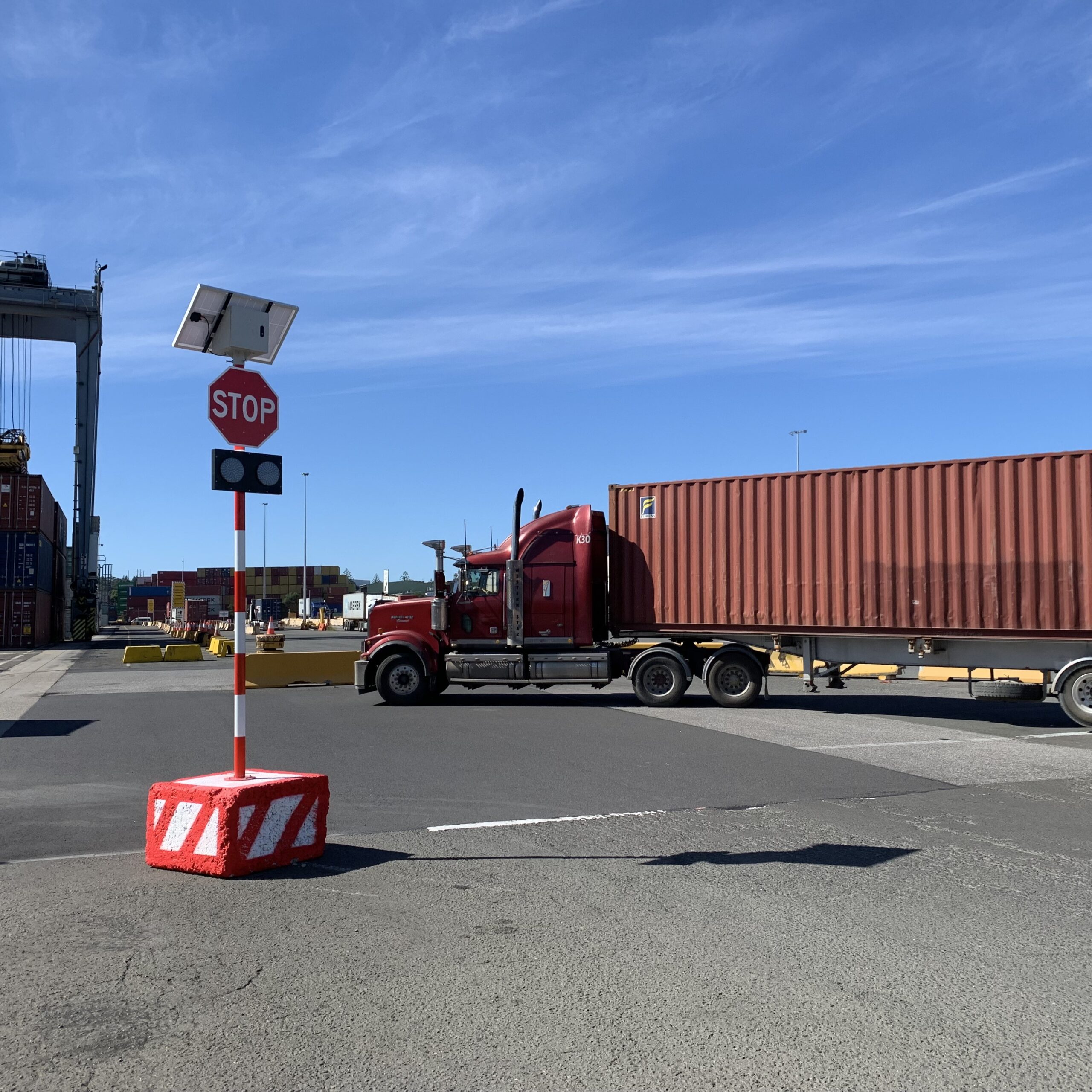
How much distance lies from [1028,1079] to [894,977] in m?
0.93

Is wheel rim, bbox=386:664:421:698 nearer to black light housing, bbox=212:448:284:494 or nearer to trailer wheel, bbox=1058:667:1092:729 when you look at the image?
trailer wheel, bbox=1058:667:1092:729

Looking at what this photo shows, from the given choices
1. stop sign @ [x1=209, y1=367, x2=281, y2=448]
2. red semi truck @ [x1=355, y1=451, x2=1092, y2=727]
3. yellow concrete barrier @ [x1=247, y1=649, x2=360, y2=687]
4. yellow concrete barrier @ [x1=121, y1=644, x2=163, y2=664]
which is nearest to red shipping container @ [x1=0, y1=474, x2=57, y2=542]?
yellow concrete barrier @ [x1=121, y1=644, x2=163, y2=664]

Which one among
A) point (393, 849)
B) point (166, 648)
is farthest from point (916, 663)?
point (166, 648)

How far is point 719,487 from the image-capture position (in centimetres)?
1636

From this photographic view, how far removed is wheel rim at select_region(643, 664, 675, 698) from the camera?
16.7m

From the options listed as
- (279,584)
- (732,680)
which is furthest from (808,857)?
(279,584)

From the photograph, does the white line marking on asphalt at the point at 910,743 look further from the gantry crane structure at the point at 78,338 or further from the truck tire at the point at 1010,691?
the gantry crane structure at the point at 78,338

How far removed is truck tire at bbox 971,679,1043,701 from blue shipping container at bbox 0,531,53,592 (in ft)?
143

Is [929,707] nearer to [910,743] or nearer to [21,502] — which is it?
[910,743]

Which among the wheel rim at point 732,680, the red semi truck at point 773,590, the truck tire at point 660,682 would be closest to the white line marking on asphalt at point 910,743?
the red semi truck at point 773,590

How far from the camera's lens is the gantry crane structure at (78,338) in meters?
51.8

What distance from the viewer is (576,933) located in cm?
479

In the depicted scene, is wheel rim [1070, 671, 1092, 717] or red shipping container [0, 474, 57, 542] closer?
wheel rim [1070, 671, 1092, 717]

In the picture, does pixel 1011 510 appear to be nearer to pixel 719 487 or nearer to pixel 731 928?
pixel 719 487
